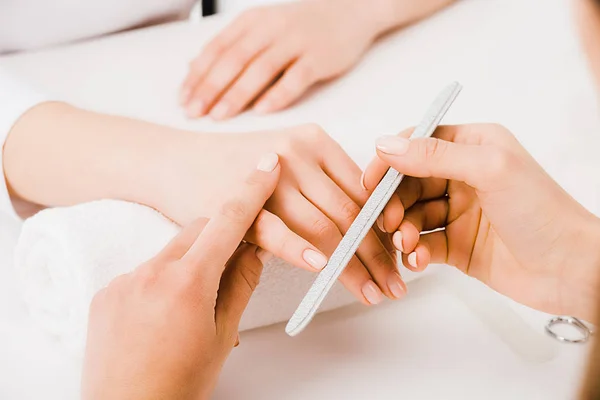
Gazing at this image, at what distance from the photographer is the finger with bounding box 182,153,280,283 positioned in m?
0.51

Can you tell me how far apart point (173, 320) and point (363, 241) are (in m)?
0.19

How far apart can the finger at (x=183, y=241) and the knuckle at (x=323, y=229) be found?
10cm

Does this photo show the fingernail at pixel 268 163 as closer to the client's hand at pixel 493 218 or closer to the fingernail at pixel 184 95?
the client's hand at pixel 493 218

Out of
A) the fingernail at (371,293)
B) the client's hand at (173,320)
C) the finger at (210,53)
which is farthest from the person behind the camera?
the finger at (210,53)

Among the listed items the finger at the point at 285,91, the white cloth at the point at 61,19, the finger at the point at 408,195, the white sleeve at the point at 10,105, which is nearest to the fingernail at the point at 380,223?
the finger at the point at 408,195

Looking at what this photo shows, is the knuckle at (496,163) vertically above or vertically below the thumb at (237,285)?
above

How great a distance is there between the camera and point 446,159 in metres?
0.55

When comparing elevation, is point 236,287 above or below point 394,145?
below

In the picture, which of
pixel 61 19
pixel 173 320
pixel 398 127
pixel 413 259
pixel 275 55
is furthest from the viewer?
pixel 61 19

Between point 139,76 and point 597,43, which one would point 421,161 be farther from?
point 139,76

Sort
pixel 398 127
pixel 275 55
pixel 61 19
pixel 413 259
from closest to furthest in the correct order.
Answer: pixel 413 259 → pixel 398 127 → pixel 275 55 → pixel 61 19

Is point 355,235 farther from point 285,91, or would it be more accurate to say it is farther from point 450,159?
point 285,91

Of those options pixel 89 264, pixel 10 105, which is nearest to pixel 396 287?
pixel 89 264

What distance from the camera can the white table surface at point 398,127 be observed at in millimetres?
556
